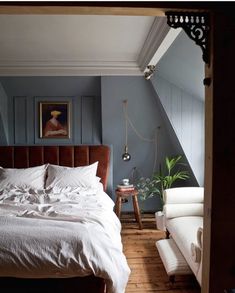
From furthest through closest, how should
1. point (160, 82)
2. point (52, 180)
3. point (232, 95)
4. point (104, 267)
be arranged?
point (160, 82)
point (52, 180)
point (104, 267)
point (232, 95)

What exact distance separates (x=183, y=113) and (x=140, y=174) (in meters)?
1.23

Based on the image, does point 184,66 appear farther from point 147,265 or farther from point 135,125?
point 147,265

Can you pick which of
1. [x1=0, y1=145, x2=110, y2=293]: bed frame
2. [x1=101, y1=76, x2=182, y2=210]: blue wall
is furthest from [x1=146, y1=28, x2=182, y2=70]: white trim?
[x1=0, y1=145, x2=110, y2=293]: bed frame

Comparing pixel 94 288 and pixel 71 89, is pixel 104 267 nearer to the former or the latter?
pixel 94 288

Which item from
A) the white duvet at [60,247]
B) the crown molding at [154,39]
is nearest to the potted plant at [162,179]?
the crown molding at [154,39]

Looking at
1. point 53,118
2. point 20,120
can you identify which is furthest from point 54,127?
point 20,120

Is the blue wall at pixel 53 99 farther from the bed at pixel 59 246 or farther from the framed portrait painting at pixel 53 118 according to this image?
the bed at pixel 59 246

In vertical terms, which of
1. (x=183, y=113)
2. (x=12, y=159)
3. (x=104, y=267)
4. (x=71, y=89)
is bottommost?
(x=104, y=267)

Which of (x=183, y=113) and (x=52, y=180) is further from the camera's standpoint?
(x=183, y=113)

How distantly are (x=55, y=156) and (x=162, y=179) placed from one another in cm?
170

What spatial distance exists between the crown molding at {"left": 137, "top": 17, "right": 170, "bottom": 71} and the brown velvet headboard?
4.92 feet

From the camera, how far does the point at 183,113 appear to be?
4059 mm

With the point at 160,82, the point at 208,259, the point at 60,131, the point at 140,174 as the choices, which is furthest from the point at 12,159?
the point at 208,259

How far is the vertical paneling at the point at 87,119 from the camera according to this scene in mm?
4398
